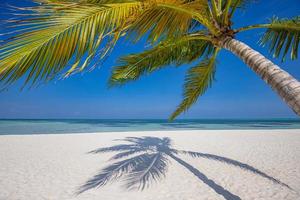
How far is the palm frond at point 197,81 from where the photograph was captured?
489 cm

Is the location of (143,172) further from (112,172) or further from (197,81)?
(197,81)

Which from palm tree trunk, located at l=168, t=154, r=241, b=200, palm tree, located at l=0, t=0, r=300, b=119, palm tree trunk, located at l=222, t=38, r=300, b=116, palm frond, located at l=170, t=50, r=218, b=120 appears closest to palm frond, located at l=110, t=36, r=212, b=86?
palm frond, located at l=170, t=50, r=218, b=120

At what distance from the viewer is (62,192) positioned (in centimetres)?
514

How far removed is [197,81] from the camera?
5156 mm

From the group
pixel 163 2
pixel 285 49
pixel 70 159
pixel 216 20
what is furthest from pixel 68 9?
pixel 70 159

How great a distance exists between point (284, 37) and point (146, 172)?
184 inches

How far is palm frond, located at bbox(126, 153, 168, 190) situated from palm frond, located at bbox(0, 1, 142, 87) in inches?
162

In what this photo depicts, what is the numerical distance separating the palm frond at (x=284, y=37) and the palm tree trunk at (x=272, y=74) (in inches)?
40.5

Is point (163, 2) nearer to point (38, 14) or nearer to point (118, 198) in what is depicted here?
point (38, 14)

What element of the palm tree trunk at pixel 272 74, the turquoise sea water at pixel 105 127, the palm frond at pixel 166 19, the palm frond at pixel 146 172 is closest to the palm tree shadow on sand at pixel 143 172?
the palm frond at pixel 146 172

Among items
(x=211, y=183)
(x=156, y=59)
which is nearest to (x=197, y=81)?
(x=156, y=59)

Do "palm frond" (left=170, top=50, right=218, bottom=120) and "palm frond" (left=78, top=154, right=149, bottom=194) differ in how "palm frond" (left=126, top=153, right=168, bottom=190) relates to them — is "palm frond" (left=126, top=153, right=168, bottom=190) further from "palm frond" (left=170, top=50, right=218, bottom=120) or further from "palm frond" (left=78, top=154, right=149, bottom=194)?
"palm frond" (left=170, top=50, right=218, bottom=120)

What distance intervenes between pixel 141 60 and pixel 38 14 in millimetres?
2783

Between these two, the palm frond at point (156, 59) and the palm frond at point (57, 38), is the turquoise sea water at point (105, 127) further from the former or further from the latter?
the palm frond at point (57, 38)
